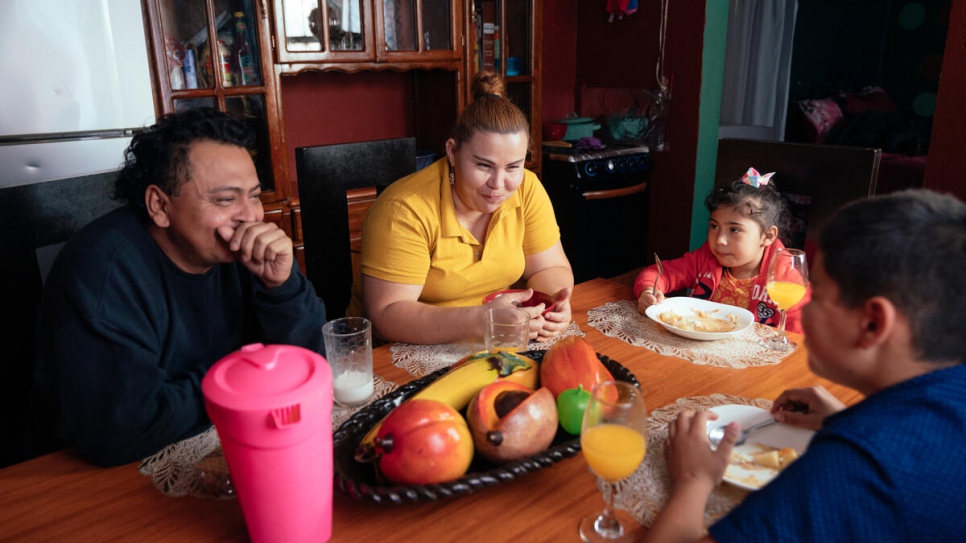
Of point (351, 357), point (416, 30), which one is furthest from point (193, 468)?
point (416, 30)

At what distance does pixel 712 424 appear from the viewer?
1.05 meters

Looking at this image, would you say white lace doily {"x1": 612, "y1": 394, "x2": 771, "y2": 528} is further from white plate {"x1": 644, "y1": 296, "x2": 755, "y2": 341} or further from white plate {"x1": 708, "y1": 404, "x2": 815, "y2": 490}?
white plate {"x1": 644, "y1": 296, "x2": 755, "y2": 341}

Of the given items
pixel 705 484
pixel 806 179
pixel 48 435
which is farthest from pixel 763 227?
pixel 48 435

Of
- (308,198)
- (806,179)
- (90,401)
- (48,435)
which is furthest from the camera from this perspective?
(806,179)

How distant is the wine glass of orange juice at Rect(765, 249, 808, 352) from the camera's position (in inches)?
55.6

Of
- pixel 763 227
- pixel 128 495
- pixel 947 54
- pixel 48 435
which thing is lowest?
pixel 48 435

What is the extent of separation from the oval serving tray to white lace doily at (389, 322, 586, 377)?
200 millimetres

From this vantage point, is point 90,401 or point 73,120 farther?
point 73,120

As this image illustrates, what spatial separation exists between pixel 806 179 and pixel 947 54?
1.08 m

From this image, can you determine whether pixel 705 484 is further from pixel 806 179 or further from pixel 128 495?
pixel 806 179

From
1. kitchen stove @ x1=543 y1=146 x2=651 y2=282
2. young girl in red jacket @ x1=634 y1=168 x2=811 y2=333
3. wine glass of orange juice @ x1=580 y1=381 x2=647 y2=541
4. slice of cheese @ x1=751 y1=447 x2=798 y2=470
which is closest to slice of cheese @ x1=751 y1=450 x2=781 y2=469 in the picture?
slice of cheese @ x1=751 y1=447 x2=798 y2=470

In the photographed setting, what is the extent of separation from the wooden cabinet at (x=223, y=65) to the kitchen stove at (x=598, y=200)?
1538 mm

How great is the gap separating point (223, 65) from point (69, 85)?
2.19 ft

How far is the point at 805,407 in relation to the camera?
1.06 meters
